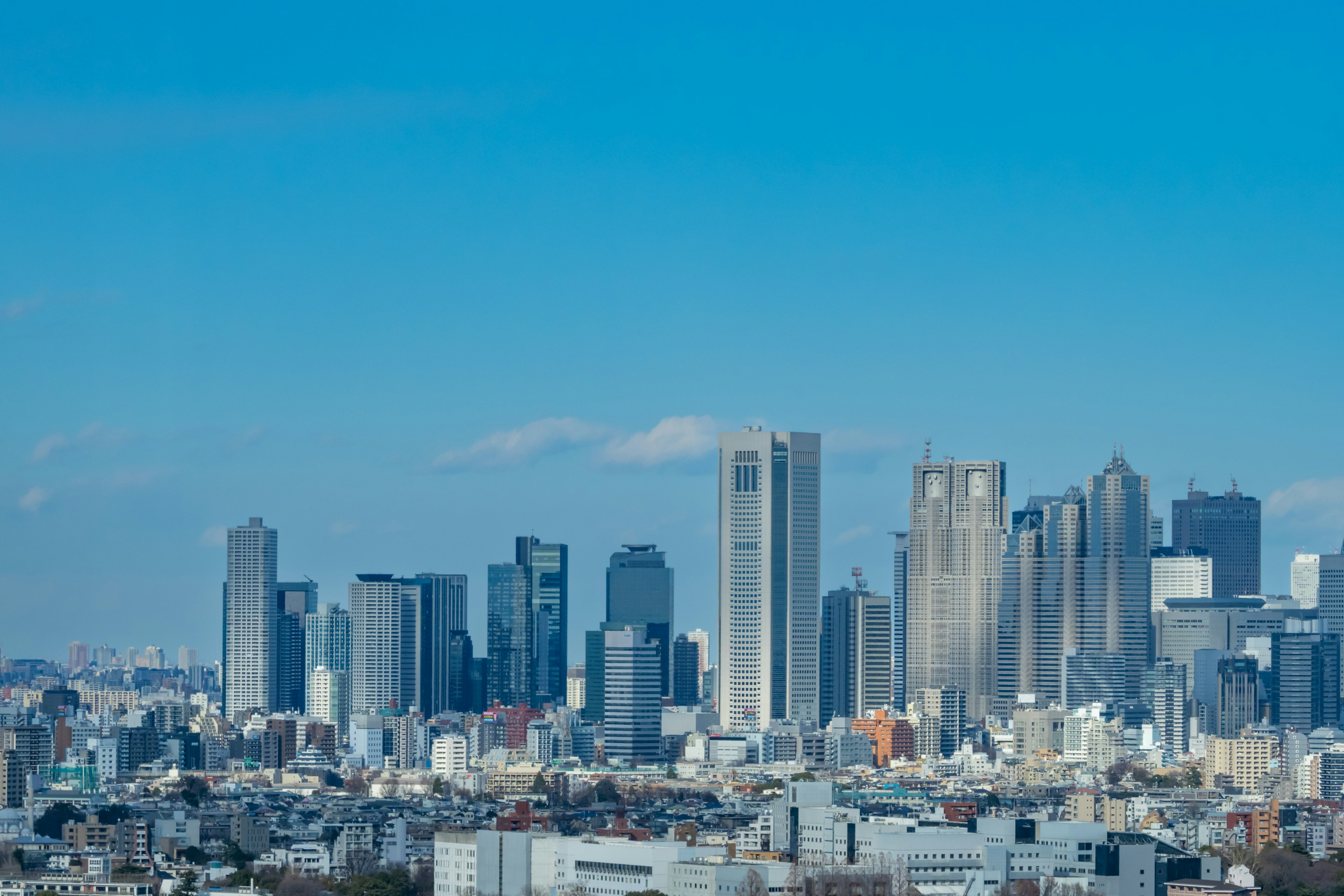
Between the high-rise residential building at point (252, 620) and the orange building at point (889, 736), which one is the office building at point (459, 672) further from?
the orange building at point (889, 736)

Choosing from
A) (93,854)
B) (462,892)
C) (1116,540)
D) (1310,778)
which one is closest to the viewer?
(462,892)

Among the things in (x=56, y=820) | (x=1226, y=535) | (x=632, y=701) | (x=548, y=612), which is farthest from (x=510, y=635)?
(x=56, y=820)

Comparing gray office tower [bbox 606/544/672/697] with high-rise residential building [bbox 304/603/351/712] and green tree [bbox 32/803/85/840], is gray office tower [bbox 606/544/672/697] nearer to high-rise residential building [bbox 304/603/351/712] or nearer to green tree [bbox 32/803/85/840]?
high-rise residential building [bbox 304/603/351/712]

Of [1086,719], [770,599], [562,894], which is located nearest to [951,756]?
[1086,719]

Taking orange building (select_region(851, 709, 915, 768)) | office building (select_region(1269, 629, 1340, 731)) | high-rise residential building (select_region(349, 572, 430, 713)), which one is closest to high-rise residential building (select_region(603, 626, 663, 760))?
orange building (select_region(851, 709, 915, 768))

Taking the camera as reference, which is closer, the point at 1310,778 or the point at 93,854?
the point at 93,854

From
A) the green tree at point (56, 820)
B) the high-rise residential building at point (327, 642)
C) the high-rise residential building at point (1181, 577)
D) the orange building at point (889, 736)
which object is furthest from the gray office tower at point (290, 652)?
the green tree at point (56, 820)

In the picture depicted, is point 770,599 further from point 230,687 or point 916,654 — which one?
point 230,687
